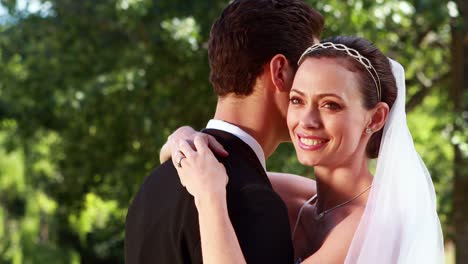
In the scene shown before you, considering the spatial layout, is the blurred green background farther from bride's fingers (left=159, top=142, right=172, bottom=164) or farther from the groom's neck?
the groom's neck

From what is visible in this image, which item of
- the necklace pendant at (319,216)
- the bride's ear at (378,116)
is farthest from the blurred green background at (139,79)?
the bride's ear at (378,116)

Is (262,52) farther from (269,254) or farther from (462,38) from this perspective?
(462,38)

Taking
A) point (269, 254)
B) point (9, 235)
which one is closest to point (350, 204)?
point (269, 254)

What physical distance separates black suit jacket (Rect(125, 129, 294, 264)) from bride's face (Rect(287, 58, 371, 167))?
0.62 feet

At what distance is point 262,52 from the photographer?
2803mm

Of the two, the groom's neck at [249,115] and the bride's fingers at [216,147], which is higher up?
the groom's neck at [249,115]

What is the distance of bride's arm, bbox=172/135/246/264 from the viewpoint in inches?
98.1

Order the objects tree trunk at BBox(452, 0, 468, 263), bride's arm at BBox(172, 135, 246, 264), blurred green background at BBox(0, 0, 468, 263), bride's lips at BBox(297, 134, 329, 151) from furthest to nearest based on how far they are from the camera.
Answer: tree trunk at BBox(452, 0, 468, 263), blurred green background at BBox(0, 0, 468, 263), bride's lips at BBox(297, 134, 329, 151), bride's arm at BBox(172, 135, 246, 264)

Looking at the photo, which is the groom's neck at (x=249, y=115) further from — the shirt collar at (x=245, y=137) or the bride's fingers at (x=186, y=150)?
the bride's fingers at (x=186, y=150)

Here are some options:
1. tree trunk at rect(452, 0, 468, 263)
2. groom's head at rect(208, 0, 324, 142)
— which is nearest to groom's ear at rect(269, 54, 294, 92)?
groom's head at rect(208, 0, 324, 142)

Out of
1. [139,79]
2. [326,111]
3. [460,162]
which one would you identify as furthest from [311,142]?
[460,162]

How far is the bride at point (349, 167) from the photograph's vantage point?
2652 millimetres

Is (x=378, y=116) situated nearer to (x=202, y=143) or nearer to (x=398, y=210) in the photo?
(x=398, y=210)

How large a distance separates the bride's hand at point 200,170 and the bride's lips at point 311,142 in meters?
0.29
